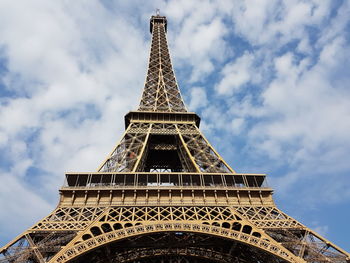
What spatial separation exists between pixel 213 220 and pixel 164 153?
1217 cm

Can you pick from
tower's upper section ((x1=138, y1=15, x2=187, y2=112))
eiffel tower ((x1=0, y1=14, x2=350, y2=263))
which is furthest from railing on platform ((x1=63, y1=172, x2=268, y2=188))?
tower's upper section ((x1=138, y1=15, x2=187, y2=112))

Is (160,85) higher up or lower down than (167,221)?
higher up

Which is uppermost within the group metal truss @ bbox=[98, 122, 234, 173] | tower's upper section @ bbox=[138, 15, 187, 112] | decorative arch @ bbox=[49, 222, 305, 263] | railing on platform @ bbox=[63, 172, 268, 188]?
tower's upper section @ bbox=[138, 15, 187, 112]

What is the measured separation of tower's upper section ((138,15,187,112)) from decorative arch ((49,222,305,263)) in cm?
1362

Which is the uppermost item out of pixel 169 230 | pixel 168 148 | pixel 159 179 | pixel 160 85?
pixel 160 85

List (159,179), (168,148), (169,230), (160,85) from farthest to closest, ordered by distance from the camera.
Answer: (160,85)
(168,148)
(159,179)
(169,230)

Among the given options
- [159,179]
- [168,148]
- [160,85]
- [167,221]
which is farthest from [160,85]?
[167,221]

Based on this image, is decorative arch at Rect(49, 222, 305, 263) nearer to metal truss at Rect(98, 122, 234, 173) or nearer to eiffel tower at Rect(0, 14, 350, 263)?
eiffel tower at Rect(0, 14, 350, 263)

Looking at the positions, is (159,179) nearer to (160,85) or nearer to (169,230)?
(169,230)

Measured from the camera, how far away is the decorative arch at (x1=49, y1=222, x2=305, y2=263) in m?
13.0

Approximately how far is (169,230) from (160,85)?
18.8m

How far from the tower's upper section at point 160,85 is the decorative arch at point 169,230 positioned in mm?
13622

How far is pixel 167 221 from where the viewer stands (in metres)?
14.8

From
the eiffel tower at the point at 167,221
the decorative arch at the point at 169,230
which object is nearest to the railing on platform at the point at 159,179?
the eiffel tower at the point at 167,221
